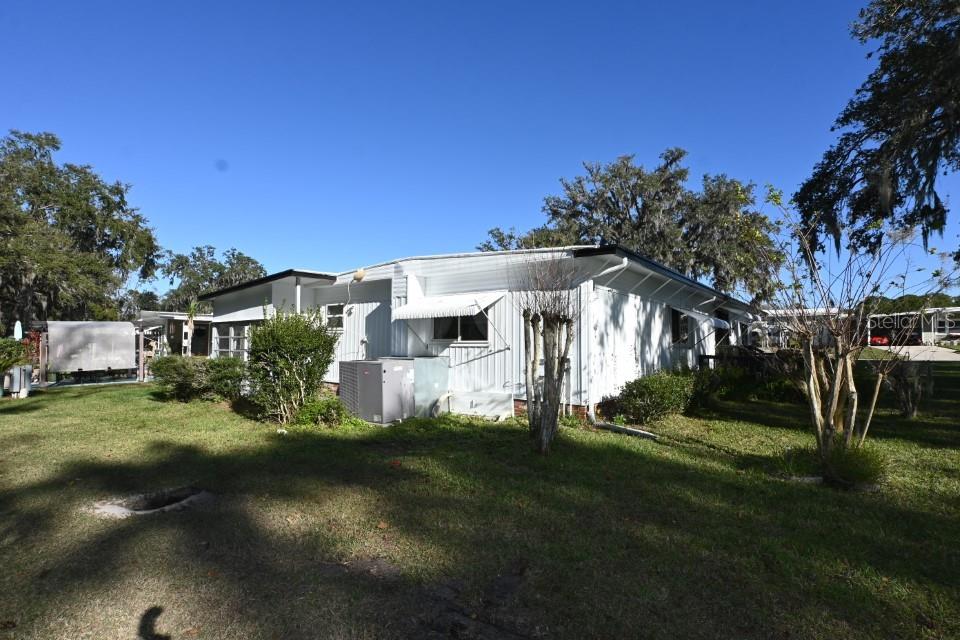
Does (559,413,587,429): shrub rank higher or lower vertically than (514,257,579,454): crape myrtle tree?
lower

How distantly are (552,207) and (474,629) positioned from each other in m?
27.1

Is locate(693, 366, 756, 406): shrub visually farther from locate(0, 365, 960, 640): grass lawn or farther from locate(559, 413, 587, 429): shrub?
locate(0, 365, 960, 640): grass lawn

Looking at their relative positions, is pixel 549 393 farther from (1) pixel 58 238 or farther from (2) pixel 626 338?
(1) pixel 58 238

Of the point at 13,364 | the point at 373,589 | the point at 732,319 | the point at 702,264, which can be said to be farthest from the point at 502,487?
the point at 702,264

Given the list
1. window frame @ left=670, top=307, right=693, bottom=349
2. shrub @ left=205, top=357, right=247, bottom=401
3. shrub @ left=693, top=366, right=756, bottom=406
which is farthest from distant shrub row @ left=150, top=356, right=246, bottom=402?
window frame @ left=670, top=307, right=693, bottom=349

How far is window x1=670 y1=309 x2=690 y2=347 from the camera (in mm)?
Answer: 13311

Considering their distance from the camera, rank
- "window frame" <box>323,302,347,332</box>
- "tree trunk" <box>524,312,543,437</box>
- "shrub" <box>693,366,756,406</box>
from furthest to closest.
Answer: "window frame" <box>323,302,347,332</box>, "shrub" <box>693,366,756,406</box>, "tree trunk" <box>524,312,543,437</box>

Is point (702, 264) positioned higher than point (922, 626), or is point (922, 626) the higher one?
point (702, 264)

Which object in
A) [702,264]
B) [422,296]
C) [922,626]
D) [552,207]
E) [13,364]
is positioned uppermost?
[552,207]

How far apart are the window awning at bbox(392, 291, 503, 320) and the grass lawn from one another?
2892mm

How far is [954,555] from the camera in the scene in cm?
381

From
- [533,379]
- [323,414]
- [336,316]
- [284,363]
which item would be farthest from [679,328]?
[284,363]

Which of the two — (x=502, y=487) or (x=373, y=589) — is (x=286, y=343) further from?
(x=373, y=589)

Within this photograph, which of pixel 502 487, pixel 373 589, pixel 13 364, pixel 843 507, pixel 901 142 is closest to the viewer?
pixel 373 589
